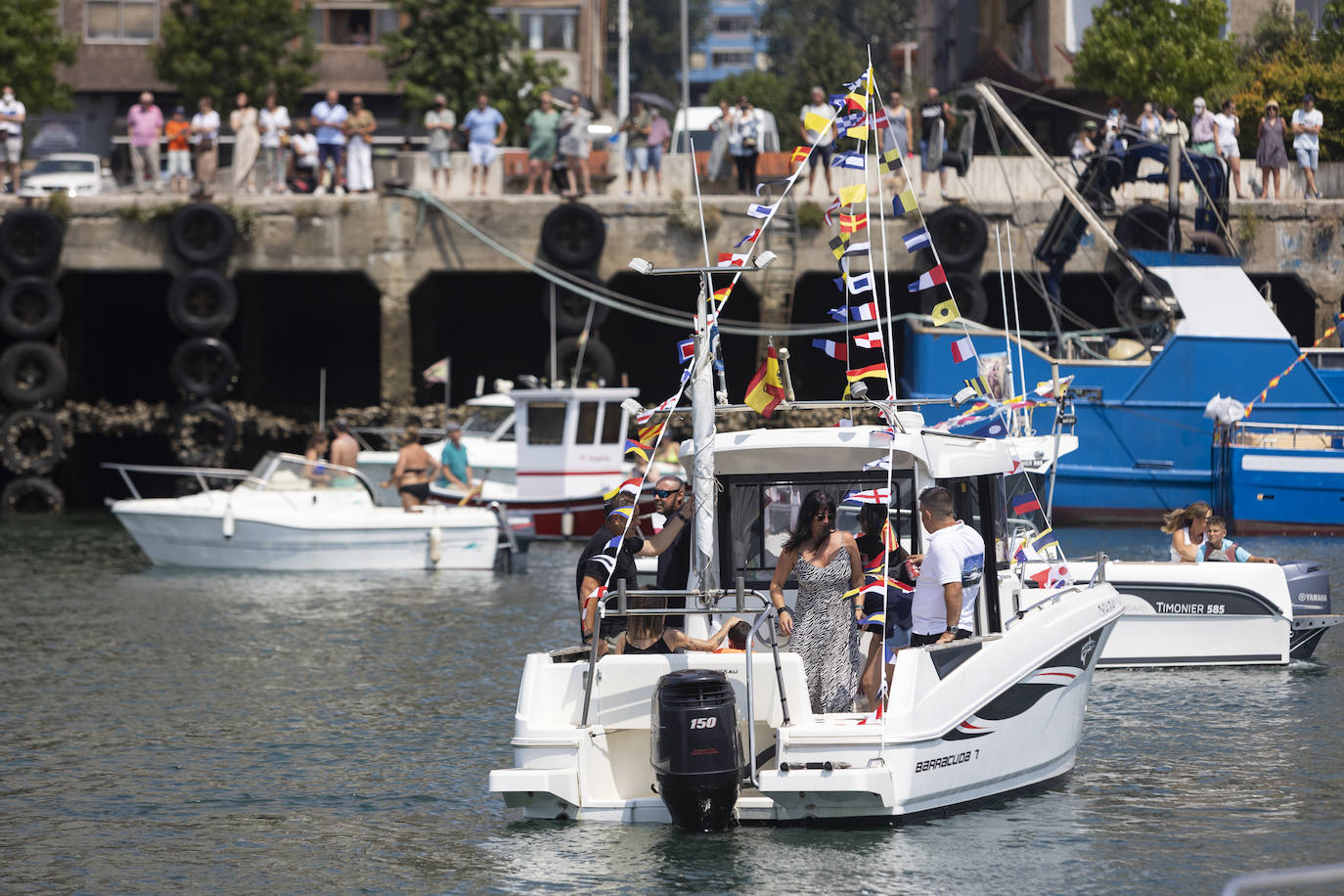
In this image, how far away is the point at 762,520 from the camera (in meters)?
10.5

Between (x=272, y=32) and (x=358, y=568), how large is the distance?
1167 inches

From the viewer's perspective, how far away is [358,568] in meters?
21.6

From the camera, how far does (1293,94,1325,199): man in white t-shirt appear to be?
29.0m

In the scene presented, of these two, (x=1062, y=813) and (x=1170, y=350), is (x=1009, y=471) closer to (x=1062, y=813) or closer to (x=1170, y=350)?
(x=1062, y=813)

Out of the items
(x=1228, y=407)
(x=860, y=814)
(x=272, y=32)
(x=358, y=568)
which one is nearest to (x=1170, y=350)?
(x=1228, y=407)

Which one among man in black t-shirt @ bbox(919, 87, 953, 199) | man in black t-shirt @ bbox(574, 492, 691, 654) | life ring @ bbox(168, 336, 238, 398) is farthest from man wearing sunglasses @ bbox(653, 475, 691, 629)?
life ring @ bbox(168, 336, 238, 398)

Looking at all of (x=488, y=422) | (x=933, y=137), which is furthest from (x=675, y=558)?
(x=933, y=137)

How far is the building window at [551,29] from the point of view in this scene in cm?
5566

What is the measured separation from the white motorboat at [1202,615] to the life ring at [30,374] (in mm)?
19909

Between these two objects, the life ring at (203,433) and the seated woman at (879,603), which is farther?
the life ring at (203,433)

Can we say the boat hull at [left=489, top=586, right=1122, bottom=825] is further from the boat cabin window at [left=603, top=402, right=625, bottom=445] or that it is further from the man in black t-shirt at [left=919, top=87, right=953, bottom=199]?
the man in black t-shirt at [left=919, top=87, right=953, bottom=199]

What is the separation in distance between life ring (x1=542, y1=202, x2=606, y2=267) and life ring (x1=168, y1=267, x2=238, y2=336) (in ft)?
16.5

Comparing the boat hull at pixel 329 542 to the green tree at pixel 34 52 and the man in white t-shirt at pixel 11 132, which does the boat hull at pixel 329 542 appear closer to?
the man in white t-shirt at pixel 11 132

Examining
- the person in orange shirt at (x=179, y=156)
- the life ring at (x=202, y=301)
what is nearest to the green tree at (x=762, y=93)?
the person in orange shirt at (x=179, y=156)
